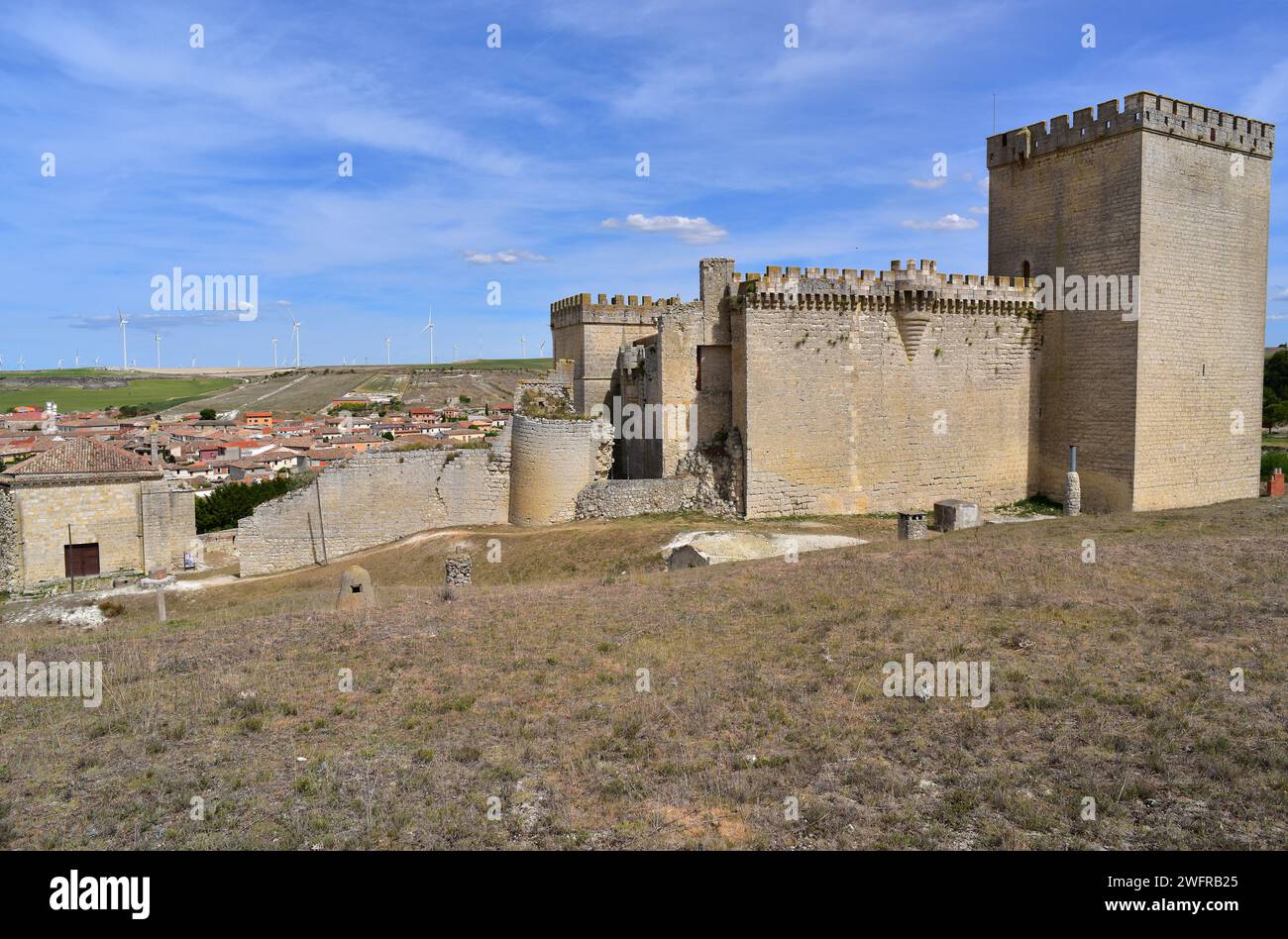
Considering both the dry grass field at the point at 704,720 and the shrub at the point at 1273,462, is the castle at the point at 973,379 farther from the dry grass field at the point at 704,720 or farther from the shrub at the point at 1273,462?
the dry grass field at the point at 704,720

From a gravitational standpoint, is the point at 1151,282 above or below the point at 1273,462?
above

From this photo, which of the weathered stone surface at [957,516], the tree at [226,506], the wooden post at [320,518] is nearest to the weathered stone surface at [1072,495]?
the weathered stone surface at [957,516]

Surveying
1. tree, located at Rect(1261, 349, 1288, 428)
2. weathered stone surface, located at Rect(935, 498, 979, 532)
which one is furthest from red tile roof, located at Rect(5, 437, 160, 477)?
tree, located at Rect(1261, 349, 1288, 428)

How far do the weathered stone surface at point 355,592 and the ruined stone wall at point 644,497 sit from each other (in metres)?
11.0

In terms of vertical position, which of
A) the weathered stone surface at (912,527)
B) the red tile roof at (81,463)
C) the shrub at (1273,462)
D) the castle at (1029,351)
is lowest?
the weathered stone surface at (912,527)

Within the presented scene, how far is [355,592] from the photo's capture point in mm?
13906

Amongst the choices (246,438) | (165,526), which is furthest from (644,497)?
(246,438)

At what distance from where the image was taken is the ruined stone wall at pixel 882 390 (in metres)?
22.5

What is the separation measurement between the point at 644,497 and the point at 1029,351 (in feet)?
40.4

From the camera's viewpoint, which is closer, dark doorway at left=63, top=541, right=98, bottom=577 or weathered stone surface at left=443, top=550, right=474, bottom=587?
weathered stone surface at left=443, top=550, right=474, bottom=587

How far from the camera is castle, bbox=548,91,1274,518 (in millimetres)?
22297

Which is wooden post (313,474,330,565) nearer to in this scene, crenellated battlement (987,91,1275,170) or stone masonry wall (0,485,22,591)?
stone masonry wall (0,485,22,591)

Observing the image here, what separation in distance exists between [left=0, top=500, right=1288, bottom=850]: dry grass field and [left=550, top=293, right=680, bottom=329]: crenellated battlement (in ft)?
55.7

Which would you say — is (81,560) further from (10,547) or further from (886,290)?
(886,290)
